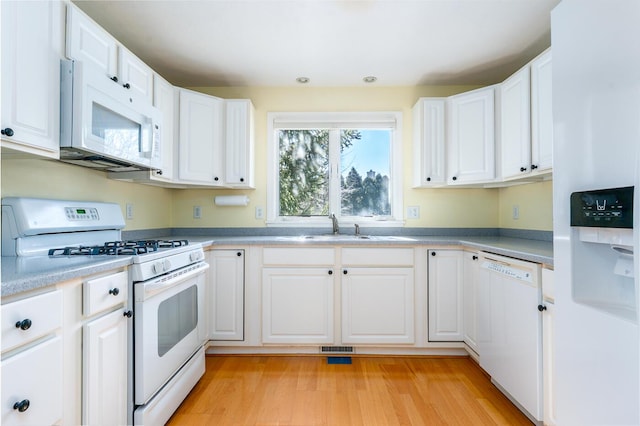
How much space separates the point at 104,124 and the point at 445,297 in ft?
8.37

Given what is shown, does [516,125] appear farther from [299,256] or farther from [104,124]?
[104,124]

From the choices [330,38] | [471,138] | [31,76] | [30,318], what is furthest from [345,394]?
[330,38]

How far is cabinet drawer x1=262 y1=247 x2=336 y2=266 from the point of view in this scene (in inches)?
94.0

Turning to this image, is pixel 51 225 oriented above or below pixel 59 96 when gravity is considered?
below

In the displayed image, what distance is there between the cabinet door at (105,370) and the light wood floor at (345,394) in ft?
1.51

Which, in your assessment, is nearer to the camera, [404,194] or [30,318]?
[30,318]

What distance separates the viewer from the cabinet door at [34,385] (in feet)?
2.82

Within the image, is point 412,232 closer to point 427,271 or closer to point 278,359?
point 427,271

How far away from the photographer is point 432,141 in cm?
264

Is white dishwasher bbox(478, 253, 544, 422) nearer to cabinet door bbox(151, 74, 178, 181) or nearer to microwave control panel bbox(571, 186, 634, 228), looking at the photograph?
microwave control panel bbox(571, 186, 634, 228)

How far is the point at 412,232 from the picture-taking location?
9.45 ft

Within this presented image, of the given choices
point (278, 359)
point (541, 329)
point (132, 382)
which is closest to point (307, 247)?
point (278, 359)

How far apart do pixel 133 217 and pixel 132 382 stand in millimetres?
1366

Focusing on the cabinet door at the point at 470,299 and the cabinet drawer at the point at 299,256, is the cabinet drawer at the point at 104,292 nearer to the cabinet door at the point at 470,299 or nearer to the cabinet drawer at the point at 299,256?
the cabinet drawer at the point at 299,256
